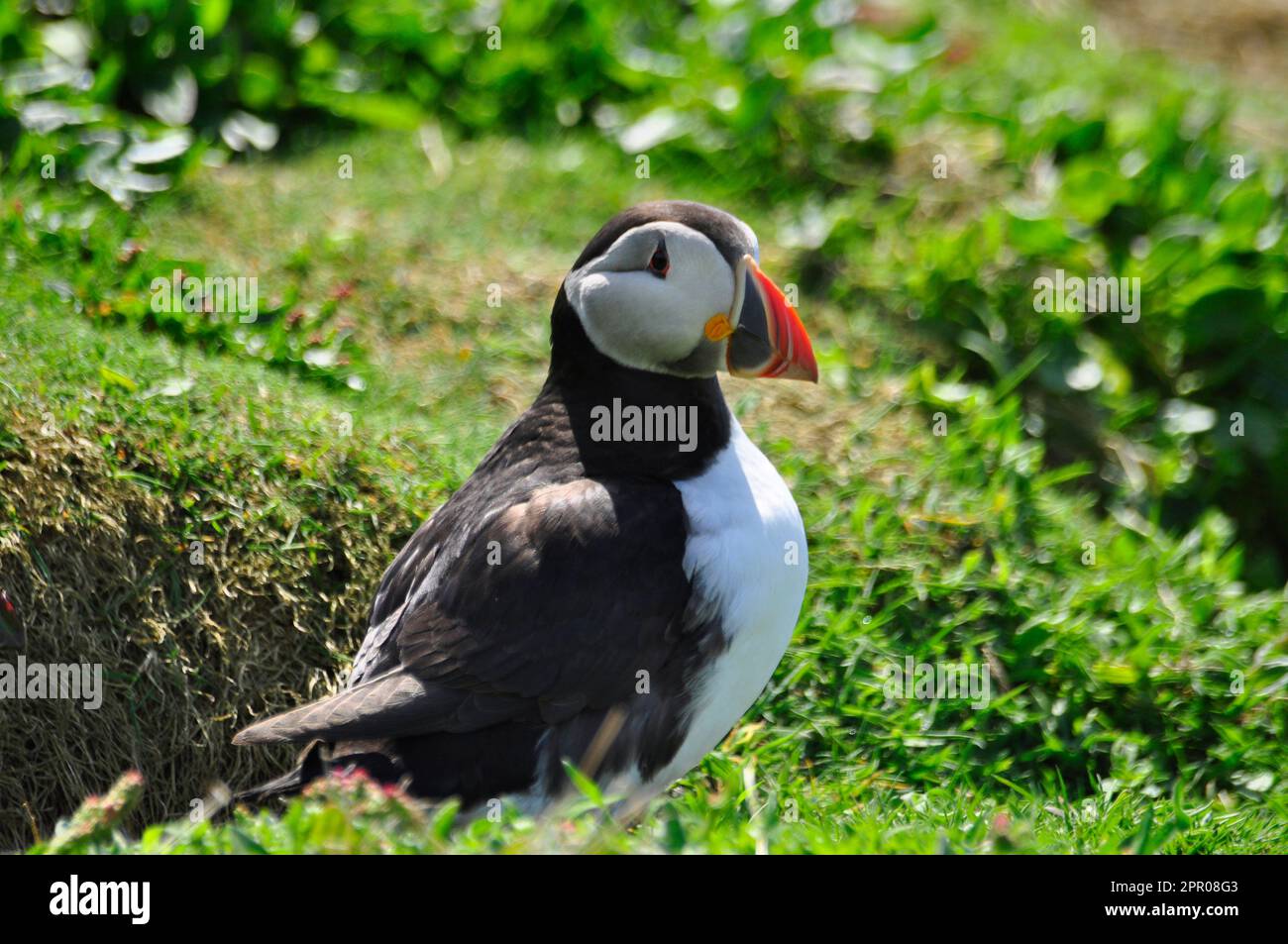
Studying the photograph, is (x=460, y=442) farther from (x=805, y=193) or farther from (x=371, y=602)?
(x=805, y=193)

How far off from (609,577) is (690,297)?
668mm

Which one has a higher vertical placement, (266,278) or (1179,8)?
(1179,8)

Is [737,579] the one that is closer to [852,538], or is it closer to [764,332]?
[764,332]

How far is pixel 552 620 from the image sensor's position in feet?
11.0

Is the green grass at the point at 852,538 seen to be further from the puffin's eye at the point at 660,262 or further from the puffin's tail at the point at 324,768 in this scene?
the puffin's eye at the point at 660,262

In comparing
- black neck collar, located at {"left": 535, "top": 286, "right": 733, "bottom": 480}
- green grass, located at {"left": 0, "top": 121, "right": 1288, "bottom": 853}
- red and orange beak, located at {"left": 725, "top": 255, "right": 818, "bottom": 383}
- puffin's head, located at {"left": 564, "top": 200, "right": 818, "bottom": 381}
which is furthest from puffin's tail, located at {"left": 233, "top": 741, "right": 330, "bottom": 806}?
red and orange beak, located at {"left": 725, "top": 255, "right": 818, "bottom": 383}

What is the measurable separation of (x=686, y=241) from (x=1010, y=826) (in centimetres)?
145

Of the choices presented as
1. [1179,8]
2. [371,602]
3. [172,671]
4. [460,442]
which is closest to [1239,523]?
[460,442]

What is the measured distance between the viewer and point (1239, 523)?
557cm

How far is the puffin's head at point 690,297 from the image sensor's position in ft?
11.6

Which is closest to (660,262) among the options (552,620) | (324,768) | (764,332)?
(764,332)

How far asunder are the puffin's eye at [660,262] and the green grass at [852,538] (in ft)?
3.71
